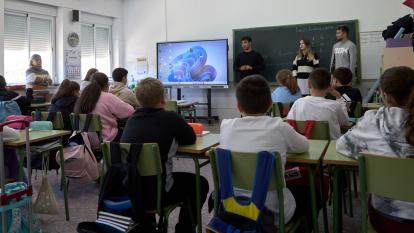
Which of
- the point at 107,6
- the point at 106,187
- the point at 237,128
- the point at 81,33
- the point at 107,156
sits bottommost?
the point at 106,187

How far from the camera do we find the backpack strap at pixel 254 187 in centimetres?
172

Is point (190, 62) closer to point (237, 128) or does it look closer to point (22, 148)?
point (22, 148)

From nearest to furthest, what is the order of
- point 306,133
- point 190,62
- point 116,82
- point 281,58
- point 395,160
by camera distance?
point 395,160
point 306,133
point 116,82
point 281,58
point 190,62

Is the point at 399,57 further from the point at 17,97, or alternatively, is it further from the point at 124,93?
the point at 17,97

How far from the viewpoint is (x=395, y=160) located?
4.97 ft

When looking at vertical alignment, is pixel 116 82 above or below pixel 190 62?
below

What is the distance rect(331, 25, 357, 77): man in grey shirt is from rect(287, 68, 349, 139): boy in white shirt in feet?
13.0

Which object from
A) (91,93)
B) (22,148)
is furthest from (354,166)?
(91,93)

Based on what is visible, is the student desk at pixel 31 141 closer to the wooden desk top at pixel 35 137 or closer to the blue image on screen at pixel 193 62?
the wooden desk top at pixel 35 137

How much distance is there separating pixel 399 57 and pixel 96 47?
6.31 m

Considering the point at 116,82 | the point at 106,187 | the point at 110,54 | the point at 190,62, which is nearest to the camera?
the point at 106,187

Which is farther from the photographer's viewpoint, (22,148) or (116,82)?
(116,82)

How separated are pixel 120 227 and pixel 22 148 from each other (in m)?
1.24

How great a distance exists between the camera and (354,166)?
1.92 meters
